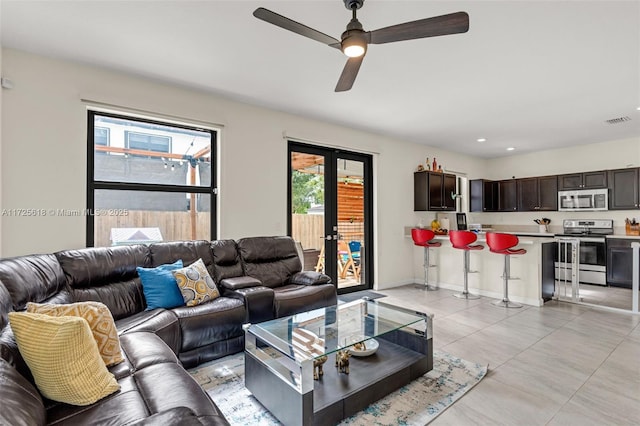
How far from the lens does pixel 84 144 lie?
305 cm

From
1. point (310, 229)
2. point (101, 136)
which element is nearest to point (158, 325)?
point (101, 136)

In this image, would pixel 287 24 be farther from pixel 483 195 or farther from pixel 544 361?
pixel 483 195

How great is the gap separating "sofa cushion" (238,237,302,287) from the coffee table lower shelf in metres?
1.50

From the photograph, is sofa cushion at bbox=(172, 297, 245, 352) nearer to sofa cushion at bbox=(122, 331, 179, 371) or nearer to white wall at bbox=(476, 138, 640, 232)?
sofa cushion at bbox=(122, 331, 179, 371)

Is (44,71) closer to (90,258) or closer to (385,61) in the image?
(90,258)

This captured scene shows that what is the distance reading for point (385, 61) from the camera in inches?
116

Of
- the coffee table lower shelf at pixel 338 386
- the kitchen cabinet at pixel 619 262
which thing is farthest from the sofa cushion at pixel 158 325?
the kitchen cabinet at pixel 619 262

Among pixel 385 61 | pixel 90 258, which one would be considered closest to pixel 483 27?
pixel 385 61

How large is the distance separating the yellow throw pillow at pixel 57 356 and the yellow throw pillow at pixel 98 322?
33 cm

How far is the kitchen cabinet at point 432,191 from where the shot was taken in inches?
236

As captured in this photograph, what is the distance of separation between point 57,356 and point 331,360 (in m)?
1.63

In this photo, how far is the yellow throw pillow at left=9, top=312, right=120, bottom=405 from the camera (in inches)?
52.4

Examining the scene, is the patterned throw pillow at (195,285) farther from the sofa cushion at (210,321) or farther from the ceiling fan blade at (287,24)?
the ceiling fan blade at (287,24)

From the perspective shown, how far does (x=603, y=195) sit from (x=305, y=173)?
545 centimetres
